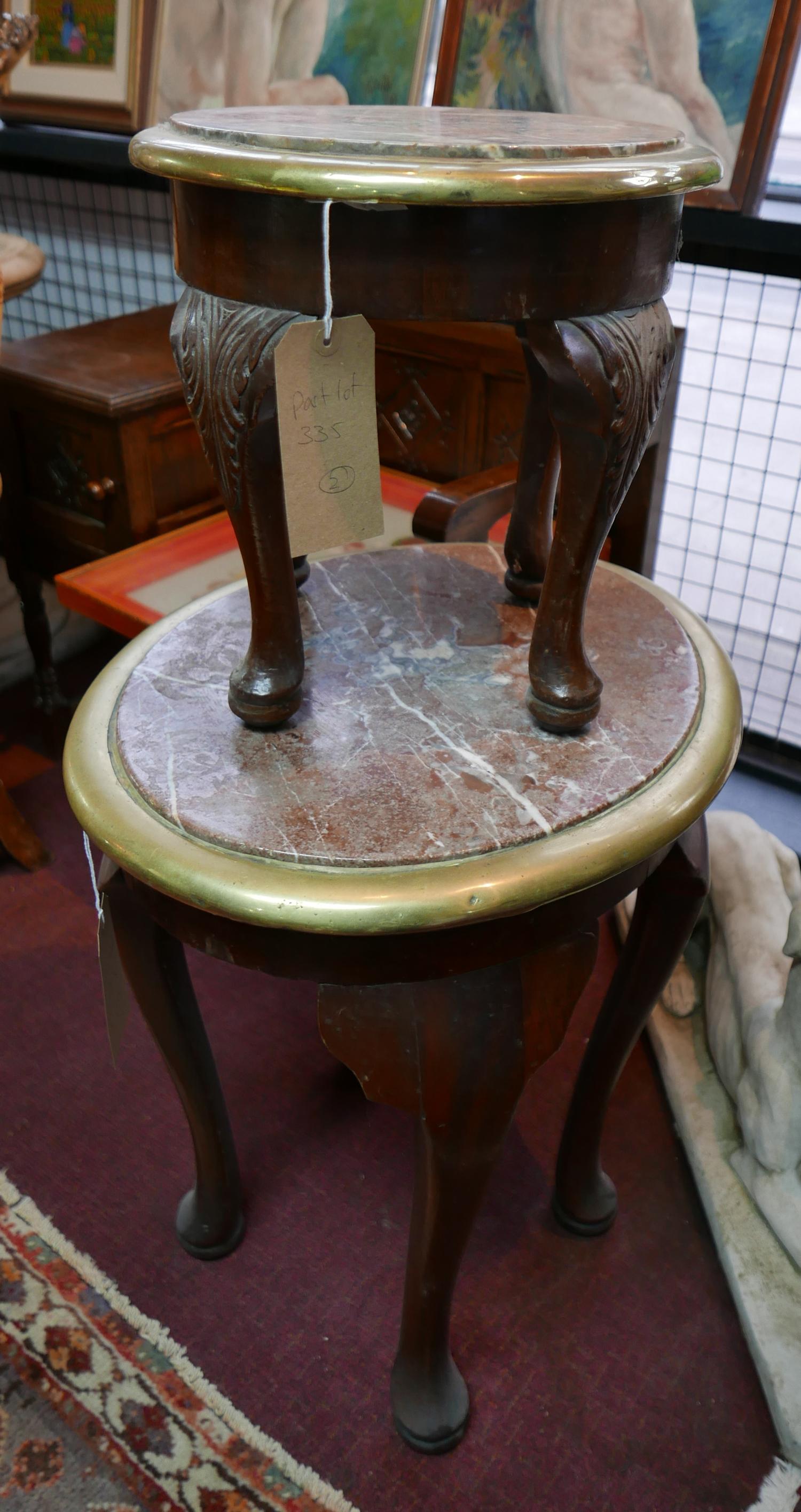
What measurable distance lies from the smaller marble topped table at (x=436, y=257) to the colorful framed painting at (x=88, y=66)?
1.53 meters

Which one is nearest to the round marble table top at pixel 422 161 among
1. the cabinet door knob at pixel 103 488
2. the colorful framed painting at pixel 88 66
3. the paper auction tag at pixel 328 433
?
the paper auction tag at pixel 328 433

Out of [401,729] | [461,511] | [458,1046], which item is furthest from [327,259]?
[461,511]

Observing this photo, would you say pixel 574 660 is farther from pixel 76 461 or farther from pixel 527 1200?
pixel 76 461

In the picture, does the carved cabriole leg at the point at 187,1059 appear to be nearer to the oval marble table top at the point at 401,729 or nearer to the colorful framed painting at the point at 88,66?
the oval marble table top at the point at 401,729

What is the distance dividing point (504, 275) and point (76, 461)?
4.55 feet

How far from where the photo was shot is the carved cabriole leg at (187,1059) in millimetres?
921

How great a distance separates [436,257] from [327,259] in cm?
7

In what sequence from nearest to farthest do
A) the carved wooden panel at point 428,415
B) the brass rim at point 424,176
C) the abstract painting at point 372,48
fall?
1. the brass rim at point 424,176
2. the abstract painting at point 372,48
3. the carved wooden panel at point 428,415

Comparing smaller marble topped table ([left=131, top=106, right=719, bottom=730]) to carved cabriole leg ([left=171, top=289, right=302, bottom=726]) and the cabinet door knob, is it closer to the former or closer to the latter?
carved cabriole leg ([left=171, top=289, right=302, bottom=726])

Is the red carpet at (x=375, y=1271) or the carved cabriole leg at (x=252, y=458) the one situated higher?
the carved cabriole leg at (x=252, y=458)

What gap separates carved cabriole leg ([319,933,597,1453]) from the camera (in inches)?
30.4

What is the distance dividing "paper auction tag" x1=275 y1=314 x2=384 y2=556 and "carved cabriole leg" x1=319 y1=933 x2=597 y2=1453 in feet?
1.15

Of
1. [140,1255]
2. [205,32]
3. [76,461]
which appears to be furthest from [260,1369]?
[205,32]

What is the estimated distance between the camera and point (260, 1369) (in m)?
1.10
